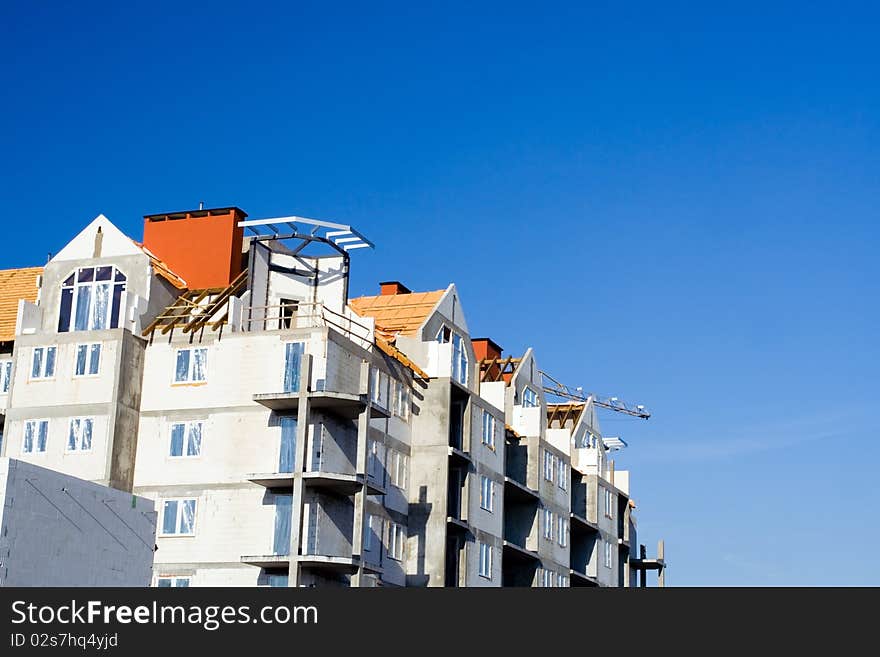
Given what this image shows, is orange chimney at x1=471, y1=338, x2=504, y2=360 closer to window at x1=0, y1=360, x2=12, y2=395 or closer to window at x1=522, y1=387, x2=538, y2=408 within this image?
window at x1=522, y1=387, x2=538, y2=408

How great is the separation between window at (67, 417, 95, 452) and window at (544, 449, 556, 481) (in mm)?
30244

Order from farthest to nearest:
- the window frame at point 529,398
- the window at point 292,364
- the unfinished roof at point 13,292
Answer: the window frame at point 529,398, the unfinished roof at point 13,292, the window at point 292,364

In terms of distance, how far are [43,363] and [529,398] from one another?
32405mm

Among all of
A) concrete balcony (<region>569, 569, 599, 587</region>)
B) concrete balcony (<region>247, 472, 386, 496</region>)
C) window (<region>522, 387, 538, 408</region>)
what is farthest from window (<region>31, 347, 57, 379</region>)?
concrete balcony (<region>569, 569, 599, 587</region>)

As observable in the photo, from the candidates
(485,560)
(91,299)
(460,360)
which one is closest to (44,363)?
(91,299)

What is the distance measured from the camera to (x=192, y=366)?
6606 cm

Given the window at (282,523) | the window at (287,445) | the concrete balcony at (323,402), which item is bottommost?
the window at (282,523)

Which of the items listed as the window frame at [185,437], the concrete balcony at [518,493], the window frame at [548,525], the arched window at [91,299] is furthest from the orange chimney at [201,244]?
the window frame at [548,525]

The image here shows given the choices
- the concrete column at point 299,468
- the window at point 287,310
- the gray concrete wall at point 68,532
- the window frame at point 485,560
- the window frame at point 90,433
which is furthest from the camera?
the window frame at point 485,560

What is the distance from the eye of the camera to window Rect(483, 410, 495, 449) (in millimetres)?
77062

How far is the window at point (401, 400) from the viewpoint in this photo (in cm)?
7062

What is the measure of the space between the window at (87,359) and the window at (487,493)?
2124 centimetres

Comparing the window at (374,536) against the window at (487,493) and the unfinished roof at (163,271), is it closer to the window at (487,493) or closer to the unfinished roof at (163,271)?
the window at (487,493)
